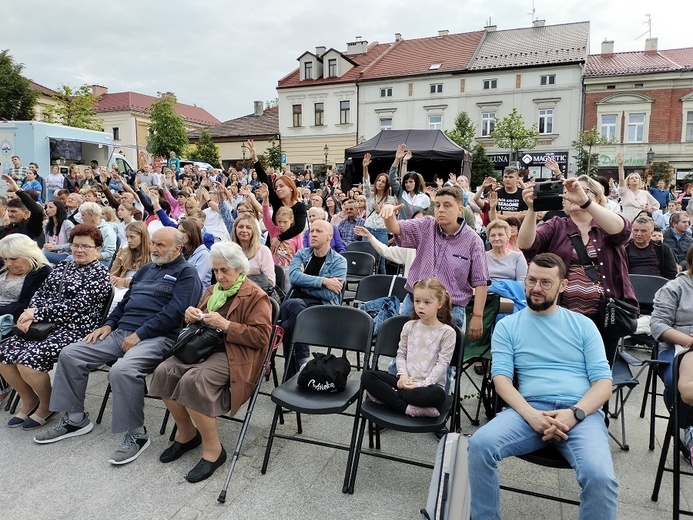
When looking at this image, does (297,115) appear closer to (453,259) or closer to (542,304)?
(453,259)

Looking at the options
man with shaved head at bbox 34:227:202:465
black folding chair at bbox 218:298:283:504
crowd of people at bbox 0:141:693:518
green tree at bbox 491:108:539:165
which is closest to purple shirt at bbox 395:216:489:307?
crowd of people at bbox 0:141:693:518

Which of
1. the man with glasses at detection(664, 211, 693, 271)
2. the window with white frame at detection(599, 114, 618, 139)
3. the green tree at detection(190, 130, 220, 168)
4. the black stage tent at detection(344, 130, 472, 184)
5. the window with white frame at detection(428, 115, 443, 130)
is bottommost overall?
the man with glasses at detection(664, 211, 693, 271)

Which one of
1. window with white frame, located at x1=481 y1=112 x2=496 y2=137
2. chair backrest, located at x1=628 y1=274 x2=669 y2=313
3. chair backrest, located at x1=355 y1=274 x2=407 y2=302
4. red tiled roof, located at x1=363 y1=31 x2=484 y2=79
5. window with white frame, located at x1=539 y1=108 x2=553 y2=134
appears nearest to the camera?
chair backrest, located at x1=628 y1=274 x2=669 y2=313

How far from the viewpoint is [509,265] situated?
14.4 ft

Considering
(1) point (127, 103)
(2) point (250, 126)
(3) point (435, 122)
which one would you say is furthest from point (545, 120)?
(1) point (127, 103)

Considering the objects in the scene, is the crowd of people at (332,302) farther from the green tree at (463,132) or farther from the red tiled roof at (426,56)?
the red tiled roof at (426,56)

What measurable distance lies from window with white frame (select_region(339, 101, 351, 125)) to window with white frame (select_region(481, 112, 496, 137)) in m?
9.75

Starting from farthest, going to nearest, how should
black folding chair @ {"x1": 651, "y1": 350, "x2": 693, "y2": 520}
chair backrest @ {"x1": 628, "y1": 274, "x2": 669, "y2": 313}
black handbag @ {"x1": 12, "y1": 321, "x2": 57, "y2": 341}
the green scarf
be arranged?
chair backrest @ {"x1": 628, "y1": 274, "x2": 669, "y2": 313} < black handbag @ {"x1": 12, "y1": 321, "x2": 57, "y2": 341} < the green scarf < black folding chair @ {"x1": 651, "y1": 350, "x2": 693, "y2": 520}

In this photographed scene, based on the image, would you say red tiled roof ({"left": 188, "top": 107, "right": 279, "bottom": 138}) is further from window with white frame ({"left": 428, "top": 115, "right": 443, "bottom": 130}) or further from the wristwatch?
the wristwatch

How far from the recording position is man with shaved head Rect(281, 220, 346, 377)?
13.6ft

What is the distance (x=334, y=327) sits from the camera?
352 cm

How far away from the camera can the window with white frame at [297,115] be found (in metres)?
37.6

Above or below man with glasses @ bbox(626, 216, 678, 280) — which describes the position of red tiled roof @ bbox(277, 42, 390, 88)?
above

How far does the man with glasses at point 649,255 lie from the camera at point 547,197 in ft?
8.62
